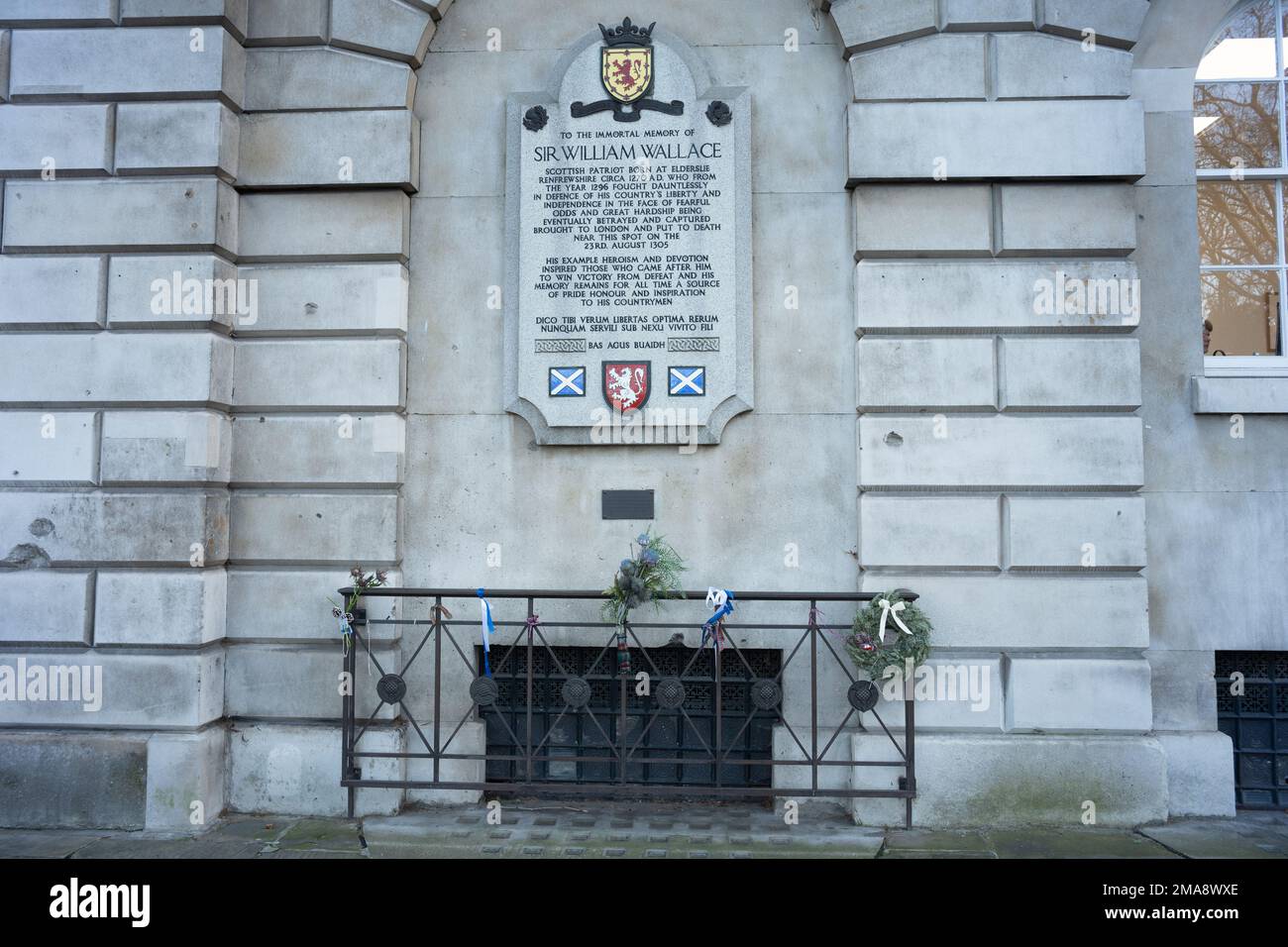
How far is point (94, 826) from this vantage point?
628cm

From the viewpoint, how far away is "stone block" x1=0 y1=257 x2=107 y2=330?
660 centimetres

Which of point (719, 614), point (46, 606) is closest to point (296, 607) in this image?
point (46, 606)

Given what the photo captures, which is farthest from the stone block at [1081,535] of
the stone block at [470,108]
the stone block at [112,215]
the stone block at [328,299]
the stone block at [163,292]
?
the stone block at [112,215]

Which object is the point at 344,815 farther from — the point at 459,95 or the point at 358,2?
the point at 358,2

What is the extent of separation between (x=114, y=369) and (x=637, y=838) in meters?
4.95

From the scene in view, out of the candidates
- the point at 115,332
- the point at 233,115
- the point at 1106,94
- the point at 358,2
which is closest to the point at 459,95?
the point at 358,2

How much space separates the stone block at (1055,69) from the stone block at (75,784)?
305 inches

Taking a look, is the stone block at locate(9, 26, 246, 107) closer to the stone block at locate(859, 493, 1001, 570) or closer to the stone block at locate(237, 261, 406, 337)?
the stone block at locate(237, 261, 406, 337)

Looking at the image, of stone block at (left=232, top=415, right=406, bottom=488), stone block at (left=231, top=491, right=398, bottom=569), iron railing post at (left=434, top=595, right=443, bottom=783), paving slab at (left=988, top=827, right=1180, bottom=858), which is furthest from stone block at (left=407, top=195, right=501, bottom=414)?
paving slab at (left=988, top=827, right=1180, bottom=858)

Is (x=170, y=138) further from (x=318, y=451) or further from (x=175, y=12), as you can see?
(x=318, y=451)

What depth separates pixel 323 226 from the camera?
22.5ft

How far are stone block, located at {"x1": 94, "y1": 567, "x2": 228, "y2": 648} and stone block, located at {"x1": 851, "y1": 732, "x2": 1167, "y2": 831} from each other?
4861 mm

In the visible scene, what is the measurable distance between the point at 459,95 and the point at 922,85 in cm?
350

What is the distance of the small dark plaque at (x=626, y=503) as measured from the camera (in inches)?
266
